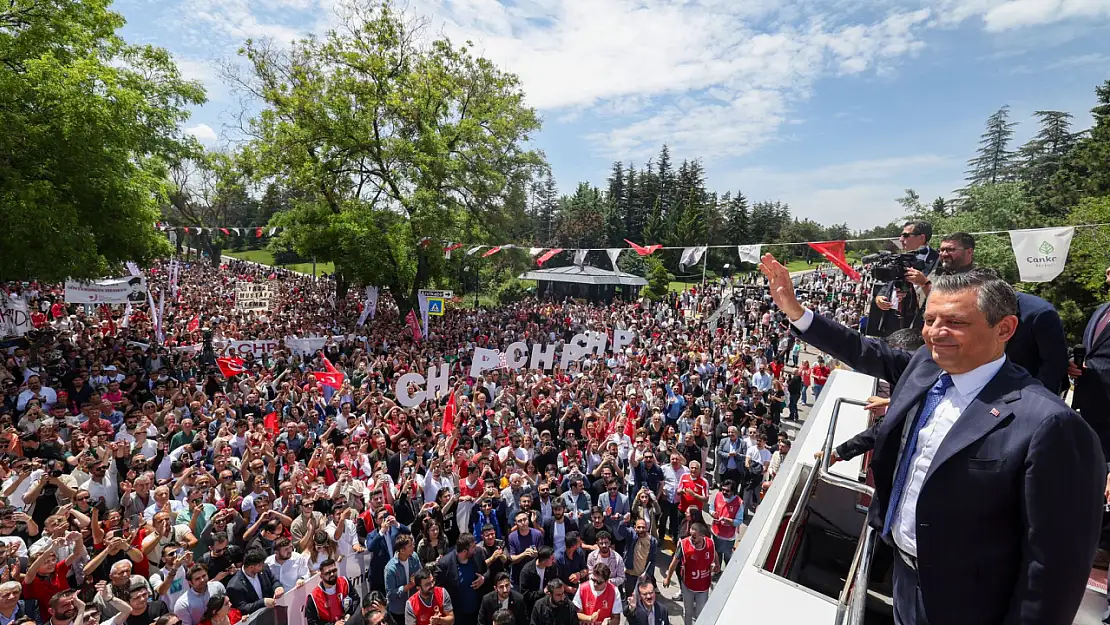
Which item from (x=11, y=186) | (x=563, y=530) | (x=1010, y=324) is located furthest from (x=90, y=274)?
(x=1010, y=324)

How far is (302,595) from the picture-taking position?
510 cm

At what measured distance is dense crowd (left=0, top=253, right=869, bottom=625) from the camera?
16.3 feet

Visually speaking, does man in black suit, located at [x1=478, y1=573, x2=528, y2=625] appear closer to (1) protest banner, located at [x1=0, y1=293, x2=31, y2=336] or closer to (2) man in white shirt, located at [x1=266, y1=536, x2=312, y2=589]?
(2) man in white shirt, located at [x1=266, y1=536, x2=312, y2=589]

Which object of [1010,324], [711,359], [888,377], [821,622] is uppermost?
[1010,324]

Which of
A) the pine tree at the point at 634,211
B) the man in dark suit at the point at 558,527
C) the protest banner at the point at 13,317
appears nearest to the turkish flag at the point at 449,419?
the man in dark suit at the point at 558,527

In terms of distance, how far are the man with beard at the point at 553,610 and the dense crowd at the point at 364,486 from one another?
13mm

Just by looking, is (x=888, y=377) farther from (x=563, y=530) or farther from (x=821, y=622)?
(x=563, y=530)

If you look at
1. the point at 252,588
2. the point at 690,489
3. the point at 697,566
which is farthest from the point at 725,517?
the point at 252,588

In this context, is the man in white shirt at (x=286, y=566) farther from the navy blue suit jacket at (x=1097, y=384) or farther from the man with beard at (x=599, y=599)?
the navy blue suit jacket at (x=1097, y=384)

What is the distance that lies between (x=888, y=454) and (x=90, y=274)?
50.9 feet

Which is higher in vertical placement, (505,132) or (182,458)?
(505,132)

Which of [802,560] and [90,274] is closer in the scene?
[802,560]

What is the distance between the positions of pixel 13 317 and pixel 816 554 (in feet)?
54.2

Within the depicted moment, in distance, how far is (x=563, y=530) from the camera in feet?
20.5
